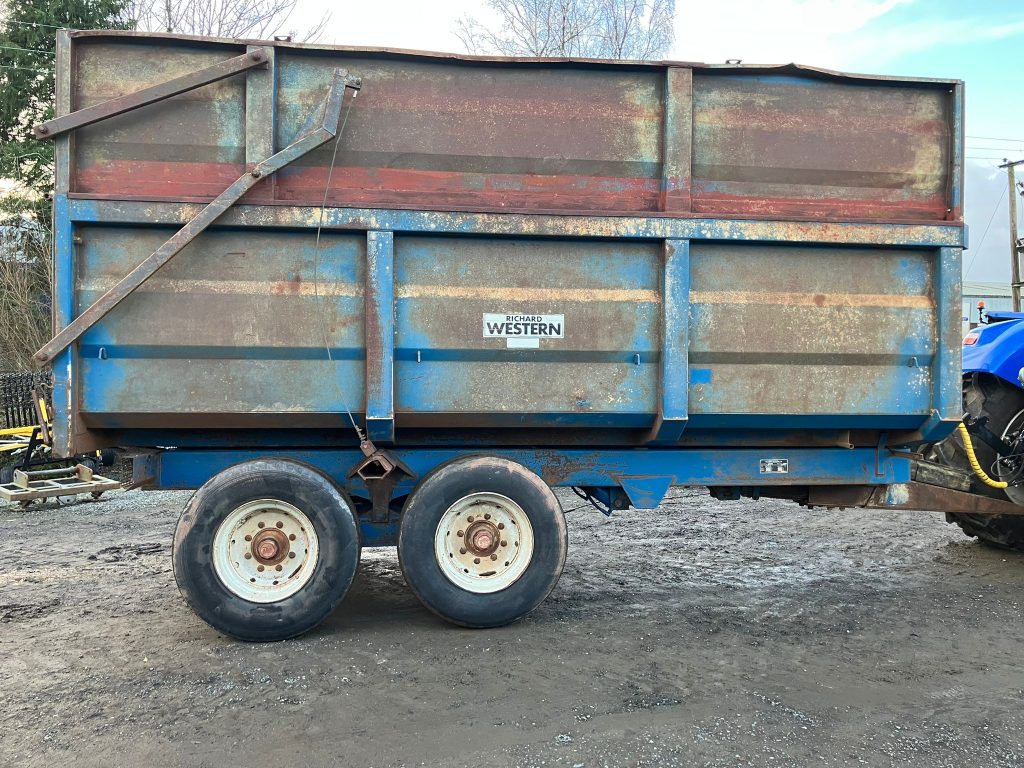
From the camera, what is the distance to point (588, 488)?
5129mm

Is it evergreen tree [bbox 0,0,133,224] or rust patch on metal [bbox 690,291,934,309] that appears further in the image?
evergreen tree [bbox 0,0,133,224]

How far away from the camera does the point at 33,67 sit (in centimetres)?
1731

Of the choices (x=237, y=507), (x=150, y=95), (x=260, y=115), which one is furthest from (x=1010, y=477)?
(x=150, y=95)

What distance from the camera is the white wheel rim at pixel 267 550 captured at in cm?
436

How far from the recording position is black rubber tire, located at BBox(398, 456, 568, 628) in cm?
447

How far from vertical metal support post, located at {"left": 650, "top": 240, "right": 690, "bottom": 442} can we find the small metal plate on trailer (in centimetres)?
70

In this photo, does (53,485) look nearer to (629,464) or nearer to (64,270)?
(64,270)

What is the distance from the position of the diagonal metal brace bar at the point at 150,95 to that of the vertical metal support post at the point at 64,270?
9 cm

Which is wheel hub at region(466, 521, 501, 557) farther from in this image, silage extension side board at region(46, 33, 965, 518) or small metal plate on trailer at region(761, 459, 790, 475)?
small metal plate on trailer at region(761, 459, 790, 475)

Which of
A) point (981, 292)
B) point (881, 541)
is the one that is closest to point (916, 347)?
point (881, 541)

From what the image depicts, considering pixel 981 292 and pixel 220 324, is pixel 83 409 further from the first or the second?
pixel 981 292

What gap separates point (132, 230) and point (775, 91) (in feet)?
12.0

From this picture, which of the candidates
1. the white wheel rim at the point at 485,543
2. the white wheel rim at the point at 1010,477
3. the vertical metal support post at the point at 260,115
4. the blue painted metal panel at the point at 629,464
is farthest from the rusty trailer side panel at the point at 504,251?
the white wheel rim at the point at 1010,477

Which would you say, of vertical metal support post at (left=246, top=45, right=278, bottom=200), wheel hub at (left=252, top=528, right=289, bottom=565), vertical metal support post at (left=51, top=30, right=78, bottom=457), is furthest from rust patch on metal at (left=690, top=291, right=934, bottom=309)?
vertical metal support post at (left=51, top=30, right=78, bottom=457)
